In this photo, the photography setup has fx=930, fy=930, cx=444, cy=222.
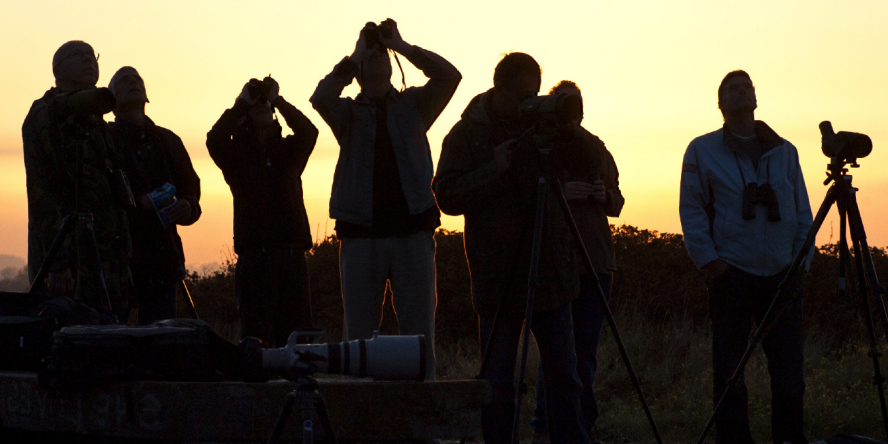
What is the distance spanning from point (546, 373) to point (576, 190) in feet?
3.97

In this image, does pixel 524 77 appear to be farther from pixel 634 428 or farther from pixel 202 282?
pixel 202 282

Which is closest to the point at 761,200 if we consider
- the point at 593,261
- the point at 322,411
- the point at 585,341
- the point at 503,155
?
the point at 593,261

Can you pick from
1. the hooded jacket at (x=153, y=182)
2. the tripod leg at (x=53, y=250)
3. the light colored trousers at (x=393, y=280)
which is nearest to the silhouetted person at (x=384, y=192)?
the light colored trousers at (x=393, y=280)

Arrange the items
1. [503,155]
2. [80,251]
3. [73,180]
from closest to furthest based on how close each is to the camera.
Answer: [503,155]
[80,251]
[73,180]

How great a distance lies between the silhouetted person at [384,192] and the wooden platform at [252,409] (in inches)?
A: 50.3

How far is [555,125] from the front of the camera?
384 centimetres

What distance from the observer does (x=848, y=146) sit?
13.7ft

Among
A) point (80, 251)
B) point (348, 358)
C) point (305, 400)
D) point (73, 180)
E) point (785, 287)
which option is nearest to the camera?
point (305, 400)

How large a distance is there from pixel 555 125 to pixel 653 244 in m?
6.24

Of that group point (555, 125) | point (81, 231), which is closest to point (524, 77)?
point (555, 125)

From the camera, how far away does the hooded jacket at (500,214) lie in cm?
391

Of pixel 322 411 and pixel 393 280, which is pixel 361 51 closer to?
pixel 393 280

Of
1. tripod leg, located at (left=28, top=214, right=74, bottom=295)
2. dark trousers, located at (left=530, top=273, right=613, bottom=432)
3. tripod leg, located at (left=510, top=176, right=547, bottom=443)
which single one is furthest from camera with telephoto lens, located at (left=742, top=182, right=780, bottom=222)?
tripod leg, located at (left=28, top=214, right=74, bottom=295)

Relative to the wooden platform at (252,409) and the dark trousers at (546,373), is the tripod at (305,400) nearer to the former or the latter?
the wooden platform at (252,409)
